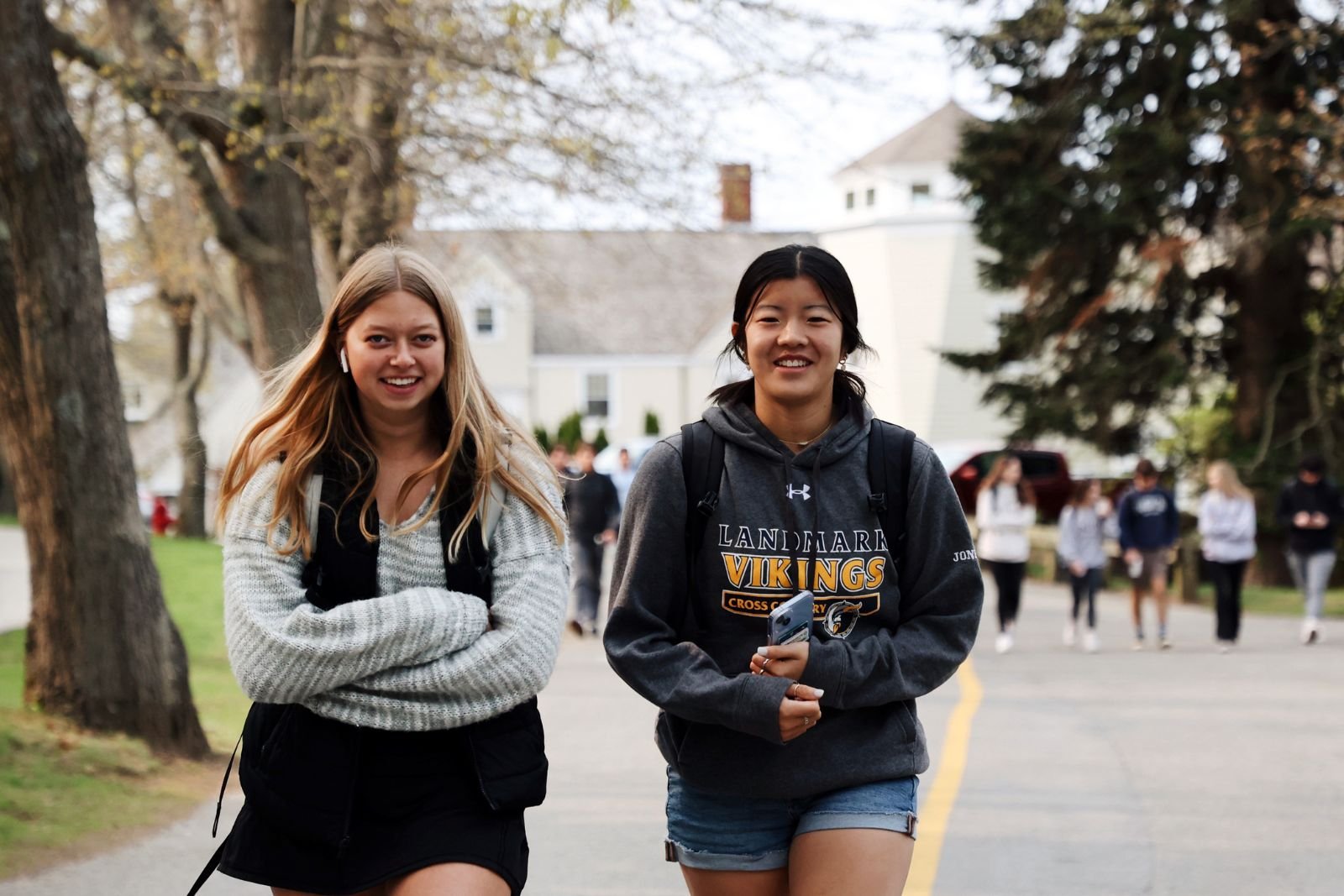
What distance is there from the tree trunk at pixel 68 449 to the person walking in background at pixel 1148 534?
9859 millimetres

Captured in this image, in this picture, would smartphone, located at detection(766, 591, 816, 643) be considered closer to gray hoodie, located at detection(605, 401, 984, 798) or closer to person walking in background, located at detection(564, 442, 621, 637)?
gray hoodie, located at detection(605, 401, 984, 798)

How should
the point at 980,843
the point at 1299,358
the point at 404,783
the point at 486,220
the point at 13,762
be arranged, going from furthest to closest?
the point at 1299,358 < the point at 486,220 < the point at 13,762 < the point at 980,843 < the point at 404,783

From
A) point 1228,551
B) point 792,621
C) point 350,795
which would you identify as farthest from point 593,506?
point 350,795

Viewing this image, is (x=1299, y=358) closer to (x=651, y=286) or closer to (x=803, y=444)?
(x=803, y=444)

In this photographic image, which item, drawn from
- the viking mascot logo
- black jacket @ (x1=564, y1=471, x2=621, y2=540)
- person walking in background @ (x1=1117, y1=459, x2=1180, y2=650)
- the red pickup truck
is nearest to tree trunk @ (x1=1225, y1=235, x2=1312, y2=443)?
person walking in background @ (x1=1117, y1=459, x2=1180, y2=650)

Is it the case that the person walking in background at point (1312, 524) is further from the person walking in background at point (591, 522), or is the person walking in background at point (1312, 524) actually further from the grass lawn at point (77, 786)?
the grass lawn at point (77, 786)

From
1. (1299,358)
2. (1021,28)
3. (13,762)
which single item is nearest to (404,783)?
(13,762)

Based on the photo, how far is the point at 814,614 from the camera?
3441mm

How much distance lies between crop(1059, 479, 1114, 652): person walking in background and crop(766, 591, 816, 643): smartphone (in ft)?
42.4

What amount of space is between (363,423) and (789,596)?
0.94 meters

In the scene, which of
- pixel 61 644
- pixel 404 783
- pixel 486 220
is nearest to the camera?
pixel 404 783

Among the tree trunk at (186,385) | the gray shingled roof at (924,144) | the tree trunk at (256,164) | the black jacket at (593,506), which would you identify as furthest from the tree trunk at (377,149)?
the gray shingled roof at (924,144)

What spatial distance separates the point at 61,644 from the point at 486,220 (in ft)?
39.2

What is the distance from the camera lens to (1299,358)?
23281 millimetres
